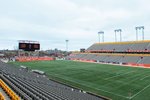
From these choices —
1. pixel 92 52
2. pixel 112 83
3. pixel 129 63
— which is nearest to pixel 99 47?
pixel 92 52

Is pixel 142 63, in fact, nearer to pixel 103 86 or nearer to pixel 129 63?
pixel 129 63

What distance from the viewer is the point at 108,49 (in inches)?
2980

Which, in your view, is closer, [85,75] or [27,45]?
[85,75]

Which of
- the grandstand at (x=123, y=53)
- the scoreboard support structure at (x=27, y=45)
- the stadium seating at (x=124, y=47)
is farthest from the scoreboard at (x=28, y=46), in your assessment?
the stadium seating at (x=124, y=47)

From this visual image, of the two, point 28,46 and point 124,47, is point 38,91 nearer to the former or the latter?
point 28,46

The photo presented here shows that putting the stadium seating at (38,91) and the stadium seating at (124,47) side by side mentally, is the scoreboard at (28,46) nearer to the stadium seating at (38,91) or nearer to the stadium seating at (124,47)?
the stadium seating at (124,47)

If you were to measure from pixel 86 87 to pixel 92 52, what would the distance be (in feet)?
189

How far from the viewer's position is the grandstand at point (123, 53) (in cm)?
5731

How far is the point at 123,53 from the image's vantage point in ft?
222

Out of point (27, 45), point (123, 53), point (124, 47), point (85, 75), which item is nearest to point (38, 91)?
point (85, 75)

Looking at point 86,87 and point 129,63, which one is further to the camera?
point 129,63

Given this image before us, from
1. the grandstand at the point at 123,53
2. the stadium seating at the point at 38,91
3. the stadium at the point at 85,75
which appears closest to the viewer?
the stadium seating at the point at 38,91

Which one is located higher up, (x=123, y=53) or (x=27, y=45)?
(x=27, y=45)

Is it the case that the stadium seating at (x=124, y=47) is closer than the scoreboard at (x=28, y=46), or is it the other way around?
the scoreboard at (x=28, y=46)
